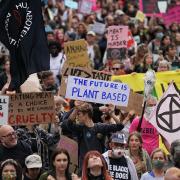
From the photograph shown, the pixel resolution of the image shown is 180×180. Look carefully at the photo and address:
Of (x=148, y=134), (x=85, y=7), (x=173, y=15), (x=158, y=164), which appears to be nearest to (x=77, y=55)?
(x=148, y=134)

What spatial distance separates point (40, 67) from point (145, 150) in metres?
1.83

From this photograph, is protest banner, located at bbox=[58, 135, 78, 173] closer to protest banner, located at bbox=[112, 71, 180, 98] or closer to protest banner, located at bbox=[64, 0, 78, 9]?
protest banner, located at bbox=[112, 71, 180, 98]

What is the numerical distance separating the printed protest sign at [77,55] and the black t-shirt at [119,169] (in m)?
3.81

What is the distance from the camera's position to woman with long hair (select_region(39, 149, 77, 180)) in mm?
11664

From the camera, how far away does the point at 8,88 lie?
13984 millimetres

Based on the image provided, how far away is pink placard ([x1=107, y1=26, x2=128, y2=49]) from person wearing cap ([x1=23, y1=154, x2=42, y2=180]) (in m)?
6.89

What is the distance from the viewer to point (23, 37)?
13680 millimetres

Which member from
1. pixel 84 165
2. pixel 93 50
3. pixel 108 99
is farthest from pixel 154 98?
pixel 93 50

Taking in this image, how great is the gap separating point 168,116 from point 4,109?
1.91 m

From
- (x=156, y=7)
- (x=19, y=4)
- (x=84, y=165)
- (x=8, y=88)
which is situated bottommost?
(x=84, y=165)

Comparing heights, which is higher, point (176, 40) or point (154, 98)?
point (176, 40)

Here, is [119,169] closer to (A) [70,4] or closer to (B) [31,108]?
(B) [31,108]

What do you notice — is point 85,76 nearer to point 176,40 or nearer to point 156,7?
point 176,40

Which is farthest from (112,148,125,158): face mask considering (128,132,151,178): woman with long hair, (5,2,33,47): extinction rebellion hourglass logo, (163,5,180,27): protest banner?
(163,5,180,27): protest banner
